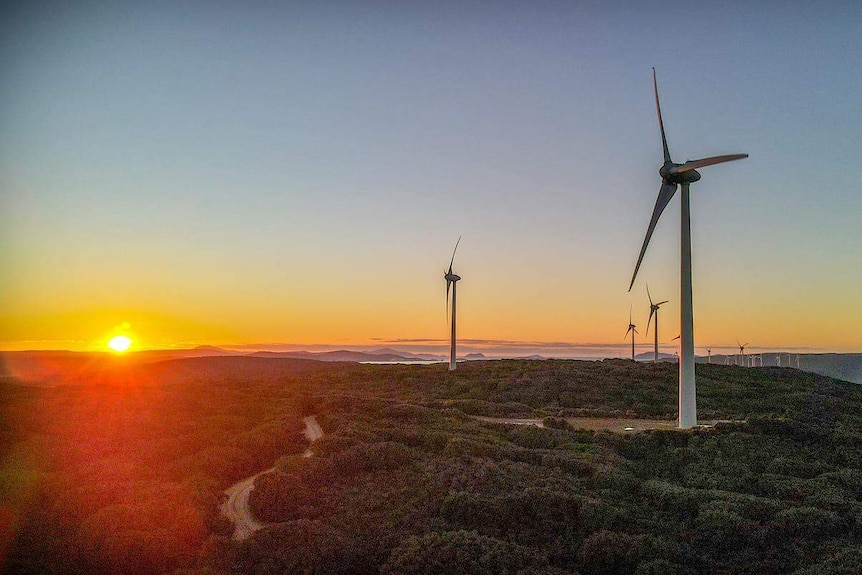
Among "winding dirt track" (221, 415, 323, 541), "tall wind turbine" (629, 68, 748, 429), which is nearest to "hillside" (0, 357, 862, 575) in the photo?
"winding dirt track" (221, 415, 323, 541)

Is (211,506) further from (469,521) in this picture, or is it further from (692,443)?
(692,443)

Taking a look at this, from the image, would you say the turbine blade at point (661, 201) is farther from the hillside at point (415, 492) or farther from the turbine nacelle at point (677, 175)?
the hillside at point (415, 492)

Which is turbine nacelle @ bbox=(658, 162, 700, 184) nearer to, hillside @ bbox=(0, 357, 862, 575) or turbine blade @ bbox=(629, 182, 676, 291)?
turbine blade @ bbox=(629, 182, 676, 291)

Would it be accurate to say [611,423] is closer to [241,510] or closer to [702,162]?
[702,162]

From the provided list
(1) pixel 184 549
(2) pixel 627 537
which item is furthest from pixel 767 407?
(1) pixel 184 549

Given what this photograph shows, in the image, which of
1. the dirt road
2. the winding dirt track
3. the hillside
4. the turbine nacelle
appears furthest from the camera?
the dirt road
